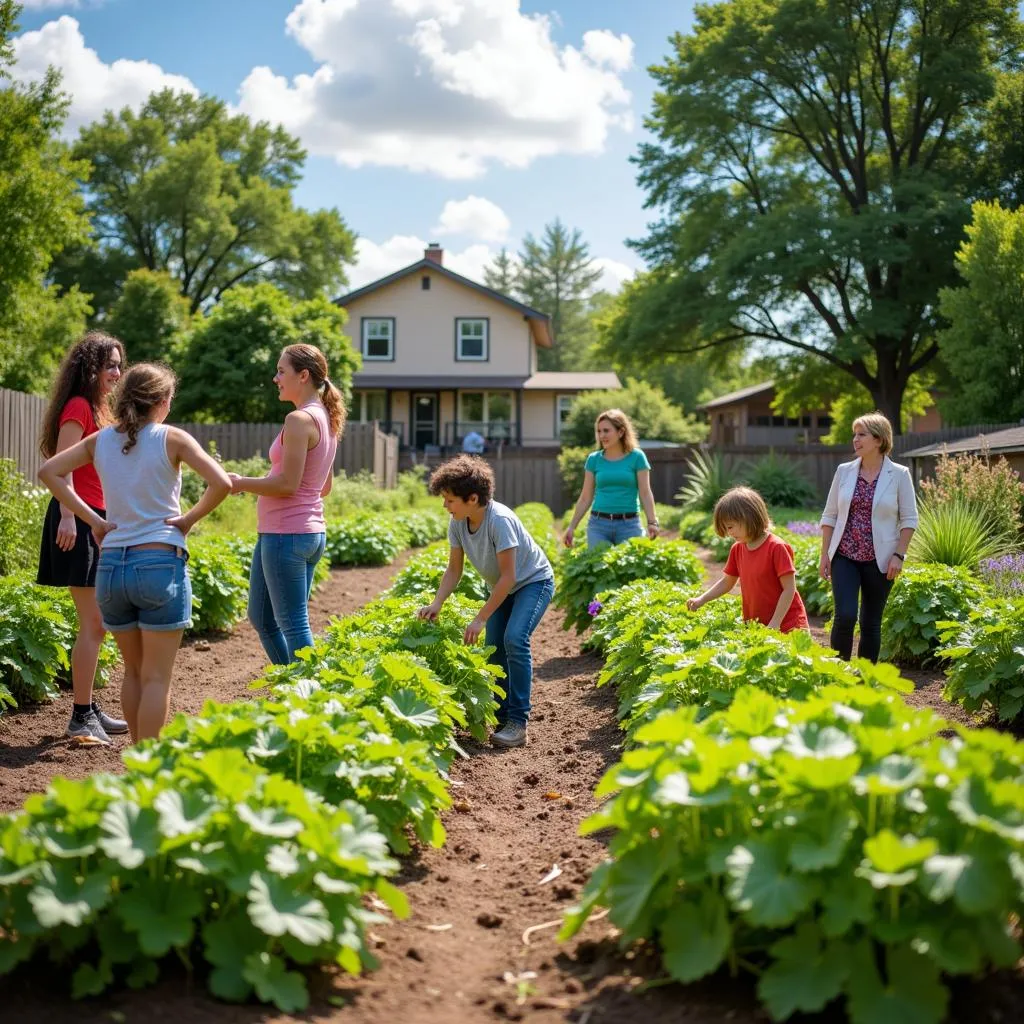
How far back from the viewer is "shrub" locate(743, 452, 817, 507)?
71.9ft

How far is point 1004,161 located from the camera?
89.4 ft

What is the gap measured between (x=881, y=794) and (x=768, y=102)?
29.7 metres

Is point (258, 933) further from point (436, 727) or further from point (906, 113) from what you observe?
point (906, 113)

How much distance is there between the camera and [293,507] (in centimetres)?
506

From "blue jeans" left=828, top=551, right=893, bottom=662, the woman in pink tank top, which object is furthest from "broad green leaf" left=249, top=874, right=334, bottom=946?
"blue jeans" left=828, top=551, right=893, bottom=662

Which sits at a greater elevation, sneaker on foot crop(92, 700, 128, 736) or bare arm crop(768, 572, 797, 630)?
bare arm crop(768, 572, 797, 630)

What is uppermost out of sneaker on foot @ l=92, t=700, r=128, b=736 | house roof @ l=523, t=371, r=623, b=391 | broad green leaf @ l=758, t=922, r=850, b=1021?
house roof @ l=523, t=371, r=623, b=391

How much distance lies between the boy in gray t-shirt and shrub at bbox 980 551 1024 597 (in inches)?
144

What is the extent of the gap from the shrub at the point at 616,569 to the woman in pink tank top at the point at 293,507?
342 centimetres

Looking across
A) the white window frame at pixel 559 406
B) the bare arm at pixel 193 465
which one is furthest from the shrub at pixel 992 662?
the white window frame at pixel 559 406

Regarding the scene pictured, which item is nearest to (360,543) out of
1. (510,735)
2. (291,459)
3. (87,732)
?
(510,735)

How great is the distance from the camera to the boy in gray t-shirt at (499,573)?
5234mm

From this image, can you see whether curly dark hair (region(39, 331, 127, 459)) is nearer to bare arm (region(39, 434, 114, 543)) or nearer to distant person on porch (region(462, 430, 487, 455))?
bare arm (region(39, 434, 114, 543))

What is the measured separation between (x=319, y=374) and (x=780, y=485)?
18147 millimetres
